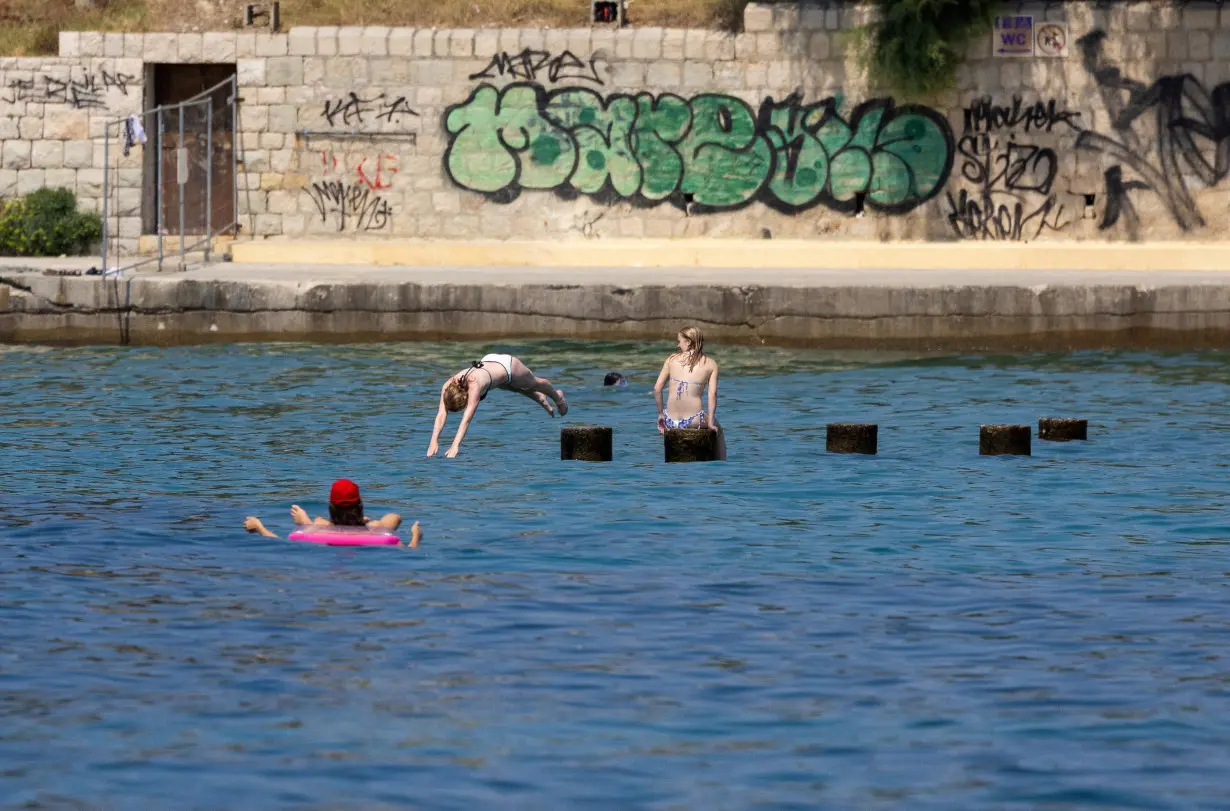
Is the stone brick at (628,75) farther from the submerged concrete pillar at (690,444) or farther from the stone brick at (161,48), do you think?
the submerged concrete pillar at (690,444)

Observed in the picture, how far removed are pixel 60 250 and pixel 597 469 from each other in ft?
47.5

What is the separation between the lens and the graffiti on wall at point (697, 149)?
1091 inches

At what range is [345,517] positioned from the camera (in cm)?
1219

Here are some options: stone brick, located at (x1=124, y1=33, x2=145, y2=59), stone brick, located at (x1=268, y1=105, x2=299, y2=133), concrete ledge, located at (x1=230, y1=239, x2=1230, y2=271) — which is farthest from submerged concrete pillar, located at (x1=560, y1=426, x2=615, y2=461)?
stone brick, located at (x1=124, y1=33, x2=145, y2=59)

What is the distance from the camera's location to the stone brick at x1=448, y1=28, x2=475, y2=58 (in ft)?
91.2

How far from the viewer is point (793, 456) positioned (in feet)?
53.5

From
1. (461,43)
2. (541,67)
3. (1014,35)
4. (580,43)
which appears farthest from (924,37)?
(461,43)

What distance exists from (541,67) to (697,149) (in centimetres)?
242

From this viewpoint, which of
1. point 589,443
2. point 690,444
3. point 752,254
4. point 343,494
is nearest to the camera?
point 343,494

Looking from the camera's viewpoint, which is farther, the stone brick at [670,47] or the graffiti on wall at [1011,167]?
the stone brick at [670,47]

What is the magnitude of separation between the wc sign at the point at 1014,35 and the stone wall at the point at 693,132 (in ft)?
0.50

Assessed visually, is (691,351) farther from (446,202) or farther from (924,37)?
(446,202)

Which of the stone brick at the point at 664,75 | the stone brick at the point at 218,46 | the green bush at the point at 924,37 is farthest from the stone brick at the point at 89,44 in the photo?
the green bush at the point at 924,37

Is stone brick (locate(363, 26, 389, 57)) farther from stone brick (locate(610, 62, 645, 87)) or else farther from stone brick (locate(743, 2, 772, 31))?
stone brick (locate(743, 2, 772, 31))
